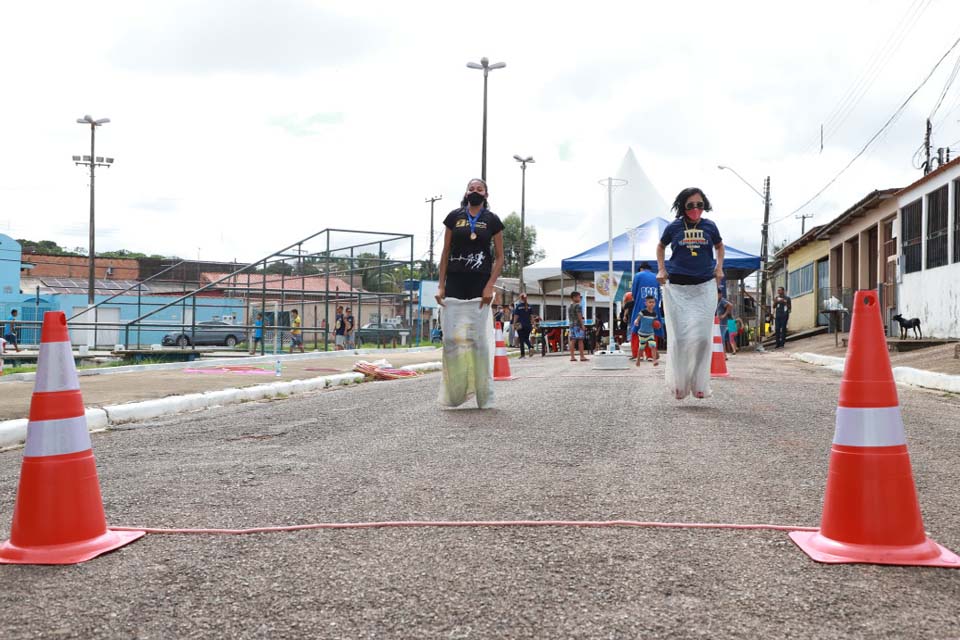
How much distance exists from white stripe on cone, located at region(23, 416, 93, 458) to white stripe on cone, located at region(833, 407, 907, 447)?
270 cm

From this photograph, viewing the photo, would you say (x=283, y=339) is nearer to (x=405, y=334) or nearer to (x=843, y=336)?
(x=405, y=334)

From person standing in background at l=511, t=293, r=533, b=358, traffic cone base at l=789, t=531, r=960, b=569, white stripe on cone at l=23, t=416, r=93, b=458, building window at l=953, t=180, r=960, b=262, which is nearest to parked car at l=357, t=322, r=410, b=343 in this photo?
person standing in background at l=511, t=293, r=533, b=358

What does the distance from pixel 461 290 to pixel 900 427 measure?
14.9 feet

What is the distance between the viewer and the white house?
18.3m

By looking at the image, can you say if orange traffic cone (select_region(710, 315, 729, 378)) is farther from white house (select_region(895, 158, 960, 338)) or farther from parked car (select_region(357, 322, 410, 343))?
parked car (select_region(357, 322, 410, 343))

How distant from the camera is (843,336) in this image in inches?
A: 987

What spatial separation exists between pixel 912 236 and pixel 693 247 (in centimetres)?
1719

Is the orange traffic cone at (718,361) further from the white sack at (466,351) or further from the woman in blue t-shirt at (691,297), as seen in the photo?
the white sack at (466,351)

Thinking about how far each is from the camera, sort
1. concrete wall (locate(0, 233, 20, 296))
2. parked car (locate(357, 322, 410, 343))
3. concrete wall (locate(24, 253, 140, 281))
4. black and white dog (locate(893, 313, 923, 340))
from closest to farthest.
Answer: black and white dog (locate(893, 313, 923, 340)), parked car (locate(357, 322, 410, 343)), concrete wall (locate(0, 233, 20, 296)), concrete wall (locate(24, 253, 140, 281))

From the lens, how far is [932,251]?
1998cm

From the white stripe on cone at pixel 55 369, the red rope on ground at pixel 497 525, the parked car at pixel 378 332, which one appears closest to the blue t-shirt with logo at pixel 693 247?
the red rope on ground at pixel 497 525

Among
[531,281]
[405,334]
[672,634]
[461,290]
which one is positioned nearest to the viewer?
[672,634]

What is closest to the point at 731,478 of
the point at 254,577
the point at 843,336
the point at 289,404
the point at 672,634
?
the point at 672,634

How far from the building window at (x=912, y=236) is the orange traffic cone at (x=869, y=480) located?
64.5 feet
